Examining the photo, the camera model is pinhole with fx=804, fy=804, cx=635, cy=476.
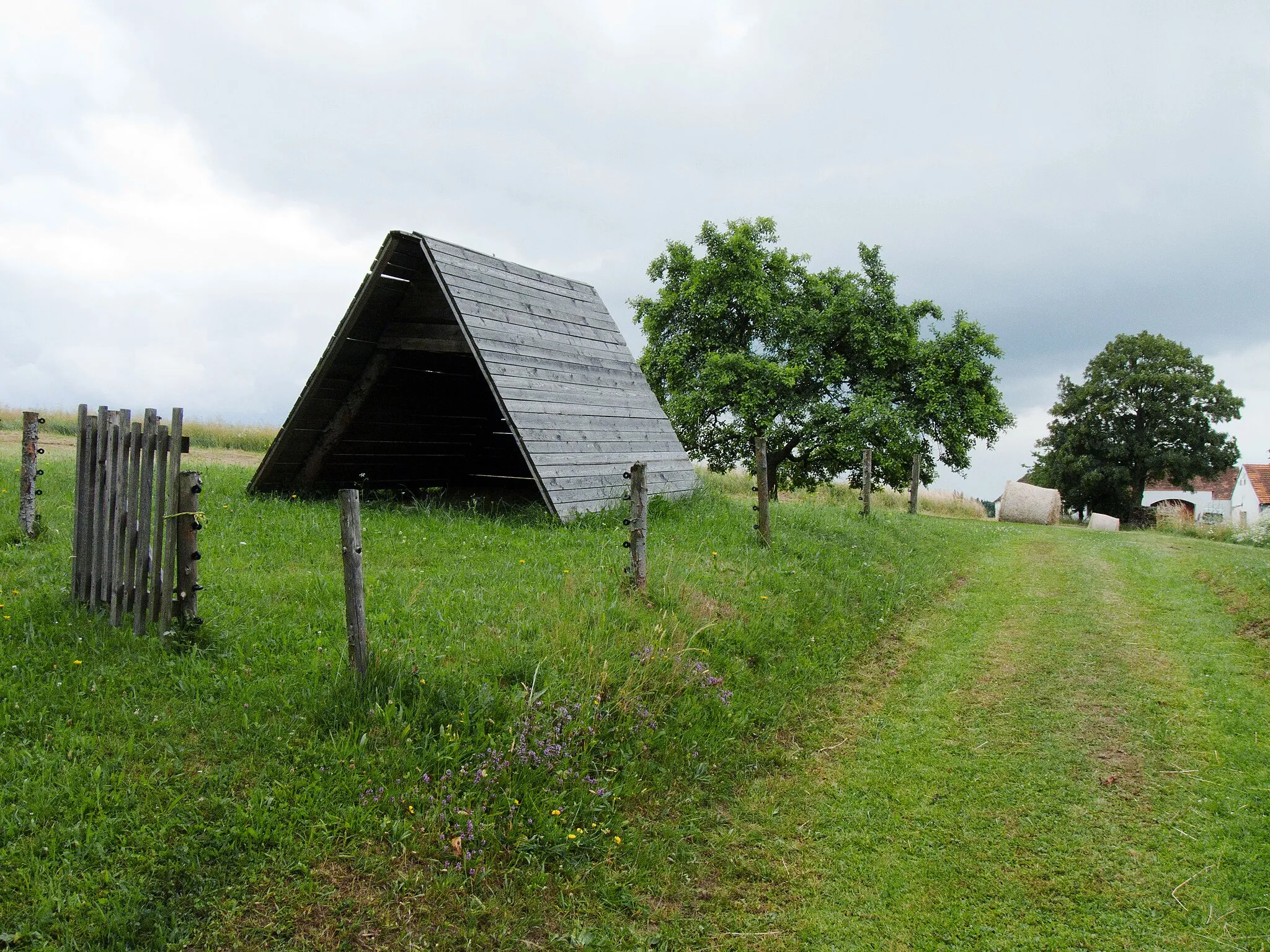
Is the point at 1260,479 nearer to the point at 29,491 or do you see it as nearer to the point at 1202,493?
the point at 1202,493

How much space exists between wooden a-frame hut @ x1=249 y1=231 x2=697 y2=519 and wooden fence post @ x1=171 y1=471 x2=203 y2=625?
4972mm

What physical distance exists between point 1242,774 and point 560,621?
5510mm

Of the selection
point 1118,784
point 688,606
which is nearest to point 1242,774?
point 1118,784

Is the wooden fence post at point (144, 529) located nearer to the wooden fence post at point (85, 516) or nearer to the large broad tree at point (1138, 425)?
the wooden fence post at point (85, 516)

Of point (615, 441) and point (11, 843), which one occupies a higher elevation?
point (615, 441)

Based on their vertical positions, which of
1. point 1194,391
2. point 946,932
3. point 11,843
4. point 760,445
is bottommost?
point 946,932

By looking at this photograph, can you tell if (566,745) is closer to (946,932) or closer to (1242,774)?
(946,932)

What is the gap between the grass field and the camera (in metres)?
4.14

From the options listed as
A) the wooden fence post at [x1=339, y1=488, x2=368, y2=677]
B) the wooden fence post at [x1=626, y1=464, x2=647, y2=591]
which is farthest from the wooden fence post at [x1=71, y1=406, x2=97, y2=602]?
the wooden fence post at [x1=626, y1=464, x2=647, y2=591]

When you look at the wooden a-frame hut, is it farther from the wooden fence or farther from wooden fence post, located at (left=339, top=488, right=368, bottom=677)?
wooden fence post, located at (left=339, top=488, right=368, bottom=677)

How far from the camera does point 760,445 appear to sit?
11.3 meters

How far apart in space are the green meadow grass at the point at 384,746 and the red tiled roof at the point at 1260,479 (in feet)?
142

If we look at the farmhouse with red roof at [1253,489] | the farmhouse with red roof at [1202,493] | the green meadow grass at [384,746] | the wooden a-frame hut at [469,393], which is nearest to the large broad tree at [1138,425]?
the farmhouse with red roof at [1253,489]

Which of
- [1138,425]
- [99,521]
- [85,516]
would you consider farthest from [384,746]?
[1138,425]
